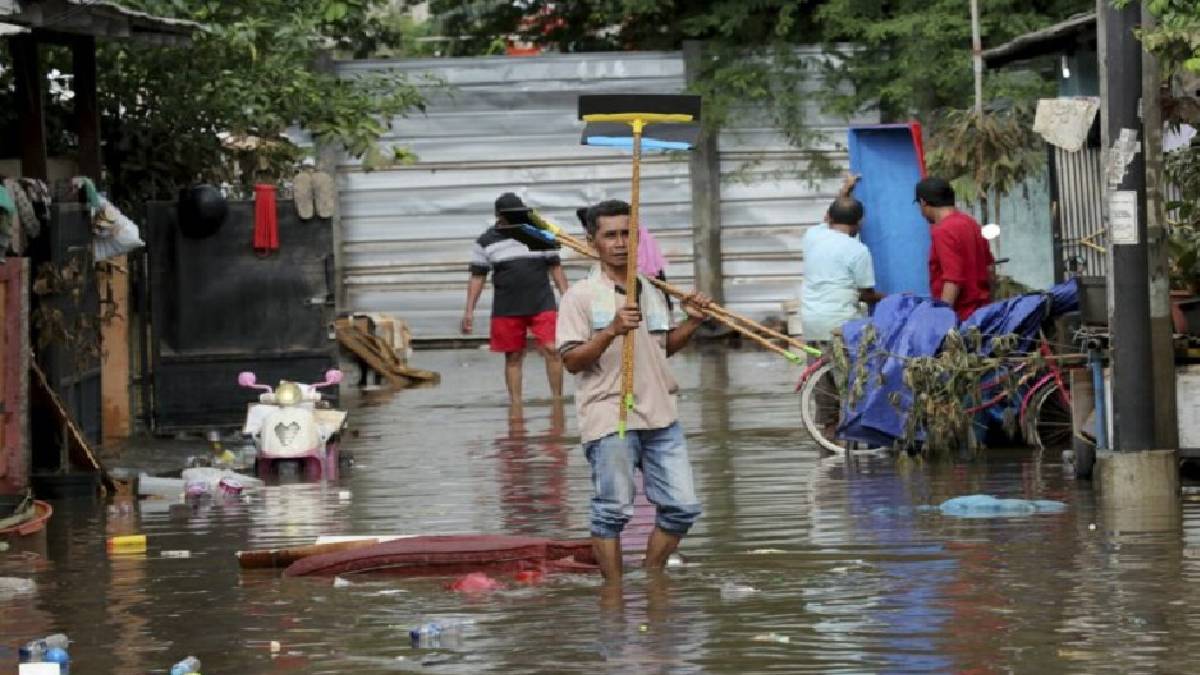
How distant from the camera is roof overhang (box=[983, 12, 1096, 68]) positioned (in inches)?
726

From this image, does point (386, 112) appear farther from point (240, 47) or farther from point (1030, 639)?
point (1030, 639)

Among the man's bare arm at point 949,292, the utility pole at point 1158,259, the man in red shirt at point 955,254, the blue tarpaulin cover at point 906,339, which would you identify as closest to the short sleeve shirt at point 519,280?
the man in red shirt at point 955,254

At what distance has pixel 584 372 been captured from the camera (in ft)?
35.3

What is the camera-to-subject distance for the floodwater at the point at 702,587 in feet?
30.0

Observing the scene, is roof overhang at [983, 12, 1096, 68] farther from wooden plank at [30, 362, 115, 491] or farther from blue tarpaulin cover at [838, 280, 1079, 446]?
wooden plank at [30, 362, 115, 491]

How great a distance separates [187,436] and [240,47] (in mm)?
3022

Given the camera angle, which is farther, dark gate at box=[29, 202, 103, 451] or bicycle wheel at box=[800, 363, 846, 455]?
bicycle wheel at box=[800, 363, 846, 455]

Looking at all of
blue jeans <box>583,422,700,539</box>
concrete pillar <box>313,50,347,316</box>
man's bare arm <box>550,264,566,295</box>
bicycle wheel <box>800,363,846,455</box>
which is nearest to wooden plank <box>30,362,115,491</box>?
bicycle wheel <box>800,363,846,455</box>

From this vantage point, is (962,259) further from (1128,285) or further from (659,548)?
(659,548)

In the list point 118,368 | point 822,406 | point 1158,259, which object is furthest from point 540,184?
point 1158,259

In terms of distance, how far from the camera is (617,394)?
35.1 feet

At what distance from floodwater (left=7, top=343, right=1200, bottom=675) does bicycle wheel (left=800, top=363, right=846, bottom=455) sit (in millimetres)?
254

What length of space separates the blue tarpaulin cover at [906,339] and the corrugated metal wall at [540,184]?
13518mm

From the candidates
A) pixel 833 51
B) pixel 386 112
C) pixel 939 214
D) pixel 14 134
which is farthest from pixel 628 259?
pixel 833 51
